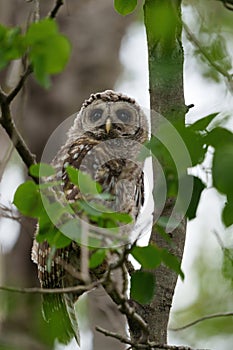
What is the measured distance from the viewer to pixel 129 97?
371 cm

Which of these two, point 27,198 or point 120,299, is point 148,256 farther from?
point 27,198

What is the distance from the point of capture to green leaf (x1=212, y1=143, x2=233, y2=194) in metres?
1.41

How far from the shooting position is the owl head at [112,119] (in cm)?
359

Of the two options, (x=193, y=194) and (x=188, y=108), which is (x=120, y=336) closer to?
(x=193, y=194)

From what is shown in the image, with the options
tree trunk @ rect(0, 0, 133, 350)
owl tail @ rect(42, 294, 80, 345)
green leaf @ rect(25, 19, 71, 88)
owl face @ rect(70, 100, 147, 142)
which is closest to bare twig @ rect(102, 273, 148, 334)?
green leaf @ rect(25, 19, 71, 88)

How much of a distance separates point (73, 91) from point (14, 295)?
3.50m

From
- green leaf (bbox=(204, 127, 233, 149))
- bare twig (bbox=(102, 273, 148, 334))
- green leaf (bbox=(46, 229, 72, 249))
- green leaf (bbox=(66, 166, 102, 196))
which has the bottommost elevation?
bare twig (bbox=(102, 273, 148, 334))

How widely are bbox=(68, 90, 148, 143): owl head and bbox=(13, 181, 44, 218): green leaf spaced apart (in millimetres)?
1987

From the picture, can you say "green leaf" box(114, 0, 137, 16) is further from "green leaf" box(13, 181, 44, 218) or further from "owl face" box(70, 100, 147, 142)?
"owl face" box(70, 100, 147, 142)

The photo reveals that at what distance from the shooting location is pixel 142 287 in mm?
1679

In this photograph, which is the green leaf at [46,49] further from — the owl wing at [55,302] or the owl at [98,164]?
the owl wing at [55,302]

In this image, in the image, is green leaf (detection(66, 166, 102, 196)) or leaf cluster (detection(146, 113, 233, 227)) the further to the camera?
green leaf (detection(66, 166, 102, 196))

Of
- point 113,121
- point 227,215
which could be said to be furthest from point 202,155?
point 113,121

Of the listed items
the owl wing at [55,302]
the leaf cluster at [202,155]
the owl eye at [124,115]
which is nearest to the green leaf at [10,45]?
the leaf cluster at [202,155]
